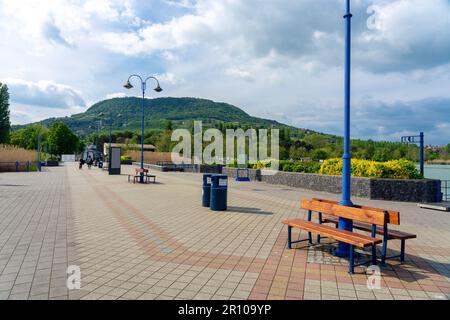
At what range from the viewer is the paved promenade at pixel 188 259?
3.88 m

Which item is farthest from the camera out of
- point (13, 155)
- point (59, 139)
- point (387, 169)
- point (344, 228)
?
point (59, 139)

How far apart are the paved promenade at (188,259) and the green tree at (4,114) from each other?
5140 cm

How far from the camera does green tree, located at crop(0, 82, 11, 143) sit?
5100 cm

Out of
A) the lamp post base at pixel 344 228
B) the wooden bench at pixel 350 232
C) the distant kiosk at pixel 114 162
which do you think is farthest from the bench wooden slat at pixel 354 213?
the distant kiosk at pixel 114 162

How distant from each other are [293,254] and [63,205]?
7.96 meters

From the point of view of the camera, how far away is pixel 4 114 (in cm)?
5131

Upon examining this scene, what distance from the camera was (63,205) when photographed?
10.3 meters

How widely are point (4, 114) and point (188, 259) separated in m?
58.4

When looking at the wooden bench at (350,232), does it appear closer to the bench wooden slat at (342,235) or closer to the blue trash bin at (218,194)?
the bench wooden slat at (342,235)

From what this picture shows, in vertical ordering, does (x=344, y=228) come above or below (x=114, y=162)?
below

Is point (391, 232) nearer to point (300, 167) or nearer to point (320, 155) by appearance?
point (300, 167)

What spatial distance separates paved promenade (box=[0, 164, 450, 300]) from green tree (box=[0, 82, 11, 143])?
51405 mm

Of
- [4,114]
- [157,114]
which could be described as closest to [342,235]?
[4,114]
